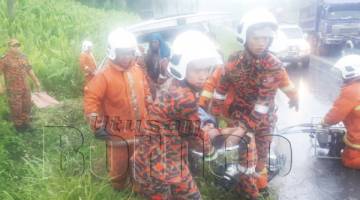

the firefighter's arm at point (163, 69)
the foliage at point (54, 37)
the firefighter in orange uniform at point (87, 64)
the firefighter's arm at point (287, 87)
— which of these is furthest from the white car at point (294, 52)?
the firefighter's arm at point (287, 87)

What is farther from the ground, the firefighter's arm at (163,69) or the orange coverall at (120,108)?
the firefighter's arm at (163,69)

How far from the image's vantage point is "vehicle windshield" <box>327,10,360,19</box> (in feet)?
66.4

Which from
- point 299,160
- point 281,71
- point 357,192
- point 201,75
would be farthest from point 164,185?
point 299,160

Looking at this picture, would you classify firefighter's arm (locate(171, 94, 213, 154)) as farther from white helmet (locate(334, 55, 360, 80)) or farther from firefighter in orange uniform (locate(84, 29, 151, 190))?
white helmet (locate(334, 55, 360, 80))

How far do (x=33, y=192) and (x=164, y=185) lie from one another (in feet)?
4.40

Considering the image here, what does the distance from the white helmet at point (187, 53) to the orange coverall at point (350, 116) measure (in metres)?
2.67

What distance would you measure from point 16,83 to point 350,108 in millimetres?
5188

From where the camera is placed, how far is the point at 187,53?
3.45m

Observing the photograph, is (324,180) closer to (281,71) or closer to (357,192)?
(357,192)

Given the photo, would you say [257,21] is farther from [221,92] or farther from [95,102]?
[95,102]

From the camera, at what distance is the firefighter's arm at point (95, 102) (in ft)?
14.3

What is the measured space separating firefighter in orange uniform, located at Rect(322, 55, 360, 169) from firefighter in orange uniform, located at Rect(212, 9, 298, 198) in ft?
3.93

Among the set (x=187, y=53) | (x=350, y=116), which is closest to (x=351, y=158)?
(x=350, y=116)

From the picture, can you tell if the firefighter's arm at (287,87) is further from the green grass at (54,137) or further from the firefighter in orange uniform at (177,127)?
the green grass at (54,137)
